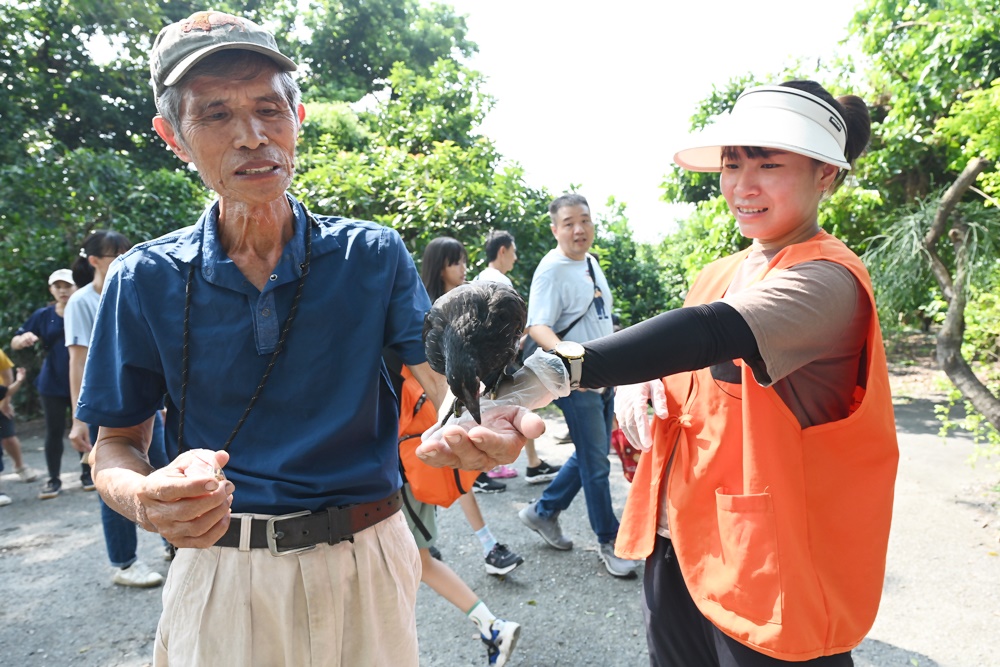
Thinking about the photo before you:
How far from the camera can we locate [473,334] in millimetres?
1322

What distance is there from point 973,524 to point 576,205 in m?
3.95

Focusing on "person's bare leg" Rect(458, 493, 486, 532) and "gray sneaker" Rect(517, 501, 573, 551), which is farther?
"gray sneaker" Rect(517, 501, 573, 551)

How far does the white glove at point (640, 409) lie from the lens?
211 centimetres

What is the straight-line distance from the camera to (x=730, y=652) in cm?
185

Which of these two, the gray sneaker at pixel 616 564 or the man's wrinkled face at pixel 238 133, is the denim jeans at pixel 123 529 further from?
the man's wrinkled face at pixel 238 133

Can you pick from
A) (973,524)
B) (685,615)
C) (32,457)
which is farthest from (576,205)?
(32,457)

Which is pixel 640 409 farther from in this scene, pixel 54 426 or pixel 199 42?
pixel 54 426

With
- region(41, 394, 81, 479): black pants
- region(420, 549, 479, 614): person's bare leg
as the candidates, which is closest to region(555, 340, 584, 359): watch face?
region(420, 549, 479, 614): person's bare leg

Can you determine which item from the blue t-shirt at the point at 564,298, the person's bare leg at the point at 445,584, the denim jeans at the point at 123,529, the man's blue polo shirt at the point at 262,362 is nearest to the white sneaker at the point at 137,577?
the denim jeans at the point at 123,529

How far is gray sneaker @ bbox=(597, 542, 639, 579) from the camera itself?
14.1 feet

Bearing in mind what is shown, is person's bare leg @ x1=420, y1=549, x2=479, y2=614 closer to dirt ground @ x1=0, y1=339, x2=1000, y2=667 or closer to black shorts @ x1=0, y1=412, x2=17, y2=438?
dirt ground @ x1=0, y1=339, x2=1000, y2=667

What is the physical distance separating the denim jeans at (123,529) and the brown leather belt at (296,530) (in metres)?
3.14

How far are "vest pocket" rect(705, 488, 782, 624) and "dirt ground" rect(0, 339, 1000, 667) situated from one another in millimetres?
1953

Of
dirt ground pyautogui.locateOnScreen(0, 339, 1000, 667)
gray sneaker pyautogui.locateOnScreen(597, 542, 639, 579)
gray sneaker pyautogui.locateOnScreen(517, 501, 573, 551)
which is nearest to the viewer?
dirt ground pyautogui.locateOnScreen(0, 339, 1000, 667)
